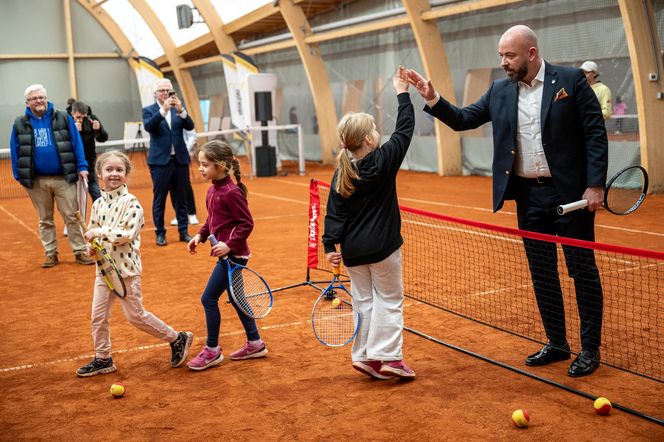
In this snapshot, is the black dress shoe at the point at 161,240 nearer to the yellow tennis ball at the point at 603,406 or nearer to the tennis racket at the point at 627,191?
the tennis racket at the point at 627,191

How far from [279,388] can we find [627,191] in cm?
251

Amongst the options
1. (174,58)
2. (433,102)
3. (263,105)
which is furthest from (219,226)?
(174,58)

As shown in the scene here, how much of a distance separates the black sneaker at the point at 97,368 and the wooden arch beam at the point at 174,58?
74.6ft

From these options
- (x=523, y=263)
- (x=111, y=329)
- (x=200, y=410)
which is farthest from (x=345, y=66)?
(x=200, y=410)

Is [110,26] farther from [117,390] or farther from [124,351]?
[117,390]

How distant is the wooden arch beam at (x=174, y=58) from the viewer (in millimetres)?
25844

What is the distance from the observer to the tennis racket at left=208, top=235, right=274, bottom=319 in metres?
4.74

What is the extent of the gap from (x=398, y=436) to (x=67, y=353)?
270cm

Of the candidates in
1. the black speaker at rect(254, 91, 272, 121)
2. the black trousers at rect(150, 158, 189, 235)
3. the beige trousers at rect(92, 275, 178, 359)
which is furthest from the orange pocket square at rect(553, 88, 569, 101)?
the black speaker at rect(254, 91, 272, 121)

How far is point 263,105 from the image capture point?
18.5m

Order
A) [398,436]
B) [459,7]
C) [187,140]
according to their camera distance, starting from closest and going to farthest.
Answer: [398,436]
[187,140]
[459,7]

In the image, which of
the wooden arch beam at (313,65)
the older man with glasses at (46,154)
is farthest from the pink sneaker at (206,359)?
the wooden arch beam at (313,65)

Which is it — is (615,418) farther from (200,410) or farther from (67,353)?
(67,353)

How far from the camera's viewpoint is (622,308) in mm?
5785
